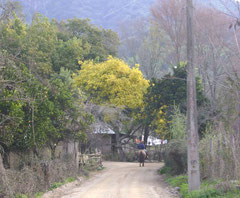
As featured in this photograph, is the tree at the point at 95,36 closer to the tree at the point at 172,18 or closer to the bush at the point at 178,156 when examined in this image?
the tree at the point at 172,18

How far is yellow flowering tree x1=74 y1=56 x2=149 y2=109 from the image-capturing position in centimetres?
3209

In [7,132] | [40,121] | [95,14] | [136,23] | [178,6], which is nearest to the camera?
[7,132]

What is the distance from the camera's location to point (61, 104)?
1908 centimetres

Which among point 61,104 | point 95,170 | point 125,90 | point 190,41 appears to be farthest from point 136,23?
point 190,41

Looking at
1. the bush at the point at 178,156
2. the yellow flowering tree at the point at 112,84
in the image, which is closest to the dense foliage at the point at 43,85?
the yellow flowering tree at the point at 112,84

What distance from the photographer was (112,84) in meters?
32.6

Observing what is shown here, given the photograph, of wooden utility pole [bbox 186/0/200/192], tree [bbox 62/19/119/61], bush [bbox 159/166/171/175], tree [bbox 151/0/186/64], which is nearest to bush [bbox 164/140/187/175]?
bush [bbox 159/166/171/175]

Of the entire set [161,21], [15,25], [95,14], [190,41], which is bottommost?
[190,41]

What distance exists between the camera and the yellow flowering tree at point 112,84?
32094 millimetres

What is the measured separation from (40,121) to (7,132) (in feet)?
7.38

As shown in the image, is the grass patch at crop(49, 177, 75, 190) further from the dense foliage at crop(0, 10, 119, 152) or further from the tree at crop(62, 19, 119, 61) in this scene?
the tree at crop(62, 19, 119, 61)

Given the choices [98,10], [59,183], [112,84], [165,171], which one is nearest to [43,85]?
[59,183]

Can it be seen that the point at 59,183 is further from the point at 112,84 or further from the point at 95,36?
the point at 95,36

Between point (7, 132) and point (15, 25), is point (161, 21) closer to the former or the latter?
point (15, 25)
